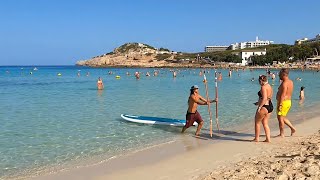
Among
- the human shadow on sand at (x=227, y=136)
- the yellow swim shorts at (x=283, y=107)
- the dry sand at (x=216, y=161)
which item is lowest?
the human shadow on sand at (x=227, y=136)

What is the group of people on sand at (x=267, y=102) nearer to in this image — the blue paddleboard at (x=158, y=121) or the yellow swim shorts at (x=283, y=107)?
the yellow swim shorts at (x=283, y=107)

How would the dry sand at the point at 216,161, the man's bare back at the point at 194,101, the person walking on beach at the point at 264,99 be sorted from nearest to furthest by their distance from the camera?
the dry sand at the point at 216,161
the person walking on beach at the point at 264,99
the man's bare back at the point at 194,101

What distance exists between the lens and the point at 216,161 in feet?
27.7

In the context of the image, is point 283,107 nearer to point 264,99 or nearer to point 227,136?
point 264,99

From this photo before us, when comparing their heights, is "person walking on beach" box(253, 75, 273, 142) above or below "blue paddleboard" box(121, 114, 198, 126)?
above

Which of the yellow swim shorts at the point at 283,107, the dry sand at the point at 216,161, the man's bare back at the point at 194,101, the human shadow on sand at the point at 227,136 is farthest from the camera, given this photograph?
the man's bare back at the point at 194,101

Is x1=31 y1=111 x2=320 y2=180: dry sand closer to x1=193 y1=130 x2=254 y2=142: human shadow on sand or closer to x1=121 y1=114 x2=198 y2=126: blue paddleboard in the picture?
x1=193 y1=130 x2=254 y2=142: human shadow on sand

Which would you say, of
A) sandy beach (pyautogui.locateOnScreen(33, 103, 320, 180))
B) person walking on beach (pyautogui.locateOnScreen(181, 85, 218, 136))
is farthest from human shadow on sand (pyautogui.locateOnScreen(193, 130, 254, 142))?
person walking on beach (pyautogui.locateOnScreen(181, 85, 218, 136))

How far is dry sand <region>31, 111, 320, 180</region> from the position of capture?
6930 mm

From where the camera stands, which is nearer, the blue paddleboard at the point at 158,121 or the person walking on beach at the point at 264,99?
the person walking on beach at the point at 264,99

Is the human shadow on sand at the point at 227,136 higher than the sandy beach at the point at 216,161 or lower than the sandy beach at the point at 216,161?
lower

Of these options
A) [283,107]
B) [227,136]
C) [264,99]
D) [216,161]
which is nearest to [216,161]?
[216,161]

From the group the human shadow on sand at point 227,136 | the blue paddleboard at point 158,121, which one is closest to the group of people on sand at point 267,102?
the human shadow on sand at point 227,136

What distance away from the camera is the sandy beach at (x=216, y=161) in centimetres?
694
